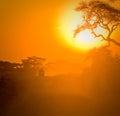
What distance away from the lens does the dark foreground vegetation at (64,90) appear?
30.4 m

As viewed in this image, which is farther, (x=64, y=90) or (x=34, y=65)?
(x=34, y=65)

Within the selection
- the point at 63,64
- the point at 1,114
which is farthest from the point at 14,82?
the point at 63,64

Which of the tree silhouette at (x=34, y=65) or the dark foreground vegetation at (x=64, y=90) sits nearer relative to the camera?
the dark foreground vegetation at (x=64, y=90)

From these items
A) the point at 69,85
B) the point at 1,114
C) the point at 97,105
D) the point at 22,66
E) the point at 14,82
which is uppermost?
the point at 22,66

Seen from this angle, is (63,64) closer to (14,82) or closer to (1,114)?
(14,82)

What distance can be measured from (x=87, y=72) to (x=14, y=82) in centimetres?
810

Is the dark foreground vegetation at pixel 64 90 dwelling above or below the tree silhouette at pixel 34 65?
below

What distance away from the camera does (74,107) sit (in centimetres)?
3084

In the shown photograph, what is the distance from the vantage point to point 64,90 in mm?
38219

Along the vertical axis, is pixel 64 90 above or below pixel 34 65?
below

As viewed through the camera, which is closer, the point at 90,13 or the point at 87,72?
the point at 90,13

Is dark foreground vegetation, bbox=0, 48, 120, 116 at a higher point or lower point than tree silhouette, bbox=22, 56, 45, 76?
lower

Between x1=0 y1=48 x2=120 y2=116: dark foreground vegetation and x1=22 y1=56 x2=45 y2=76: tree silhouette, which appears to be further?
x1=22 y1=56 x2=45 y2=76: tree silhouette

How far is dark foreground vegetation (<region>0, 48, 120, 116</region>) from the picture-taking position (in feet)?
99.6
